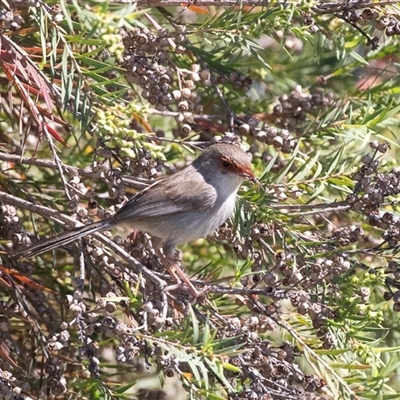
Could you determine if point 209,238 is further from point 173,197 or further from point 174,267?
point 174,267

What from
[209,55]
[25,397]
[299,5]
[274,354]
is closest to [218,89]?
[209,55]

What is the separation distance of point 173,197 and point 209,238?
0.30 metres

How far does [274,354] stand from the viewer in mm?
2840

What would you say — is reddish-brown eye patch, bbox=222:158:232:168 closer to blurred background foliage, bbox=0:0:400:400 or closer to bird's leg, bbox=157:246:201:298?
blurred background foliage, bbox=0:0:400:400

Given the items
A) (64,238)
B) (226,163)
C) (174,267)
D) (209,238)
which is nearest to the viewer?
(64,238)

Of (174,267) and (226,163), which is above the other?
(226,163)

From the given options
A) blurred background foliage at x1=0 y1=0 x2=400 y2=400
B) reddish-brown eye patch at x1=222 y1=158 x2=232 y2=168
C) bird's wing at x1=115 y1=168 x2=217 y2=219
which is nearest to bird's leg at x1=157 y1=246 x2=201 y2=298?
Result: blurred background foliage at x1=0 y1=0 x2=400 y2=400

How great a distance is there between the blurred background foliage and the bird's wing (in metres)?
0.12

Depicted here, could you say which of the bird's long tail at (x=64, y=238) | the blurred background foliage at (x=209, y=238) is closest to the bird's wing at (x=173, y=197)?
the blurred background foliage at (x=209, y=238)

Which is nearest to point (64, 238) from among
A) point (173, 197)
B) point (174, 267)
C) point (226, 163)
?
point (174, 267)

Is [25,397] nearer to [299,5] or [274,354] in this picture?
[274,354]

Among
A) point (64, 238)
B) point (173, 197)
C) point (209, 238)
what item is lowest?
point (209, 238)

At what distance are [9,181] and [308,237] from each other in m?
1.16

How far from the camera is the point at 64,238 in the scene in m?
3.07
